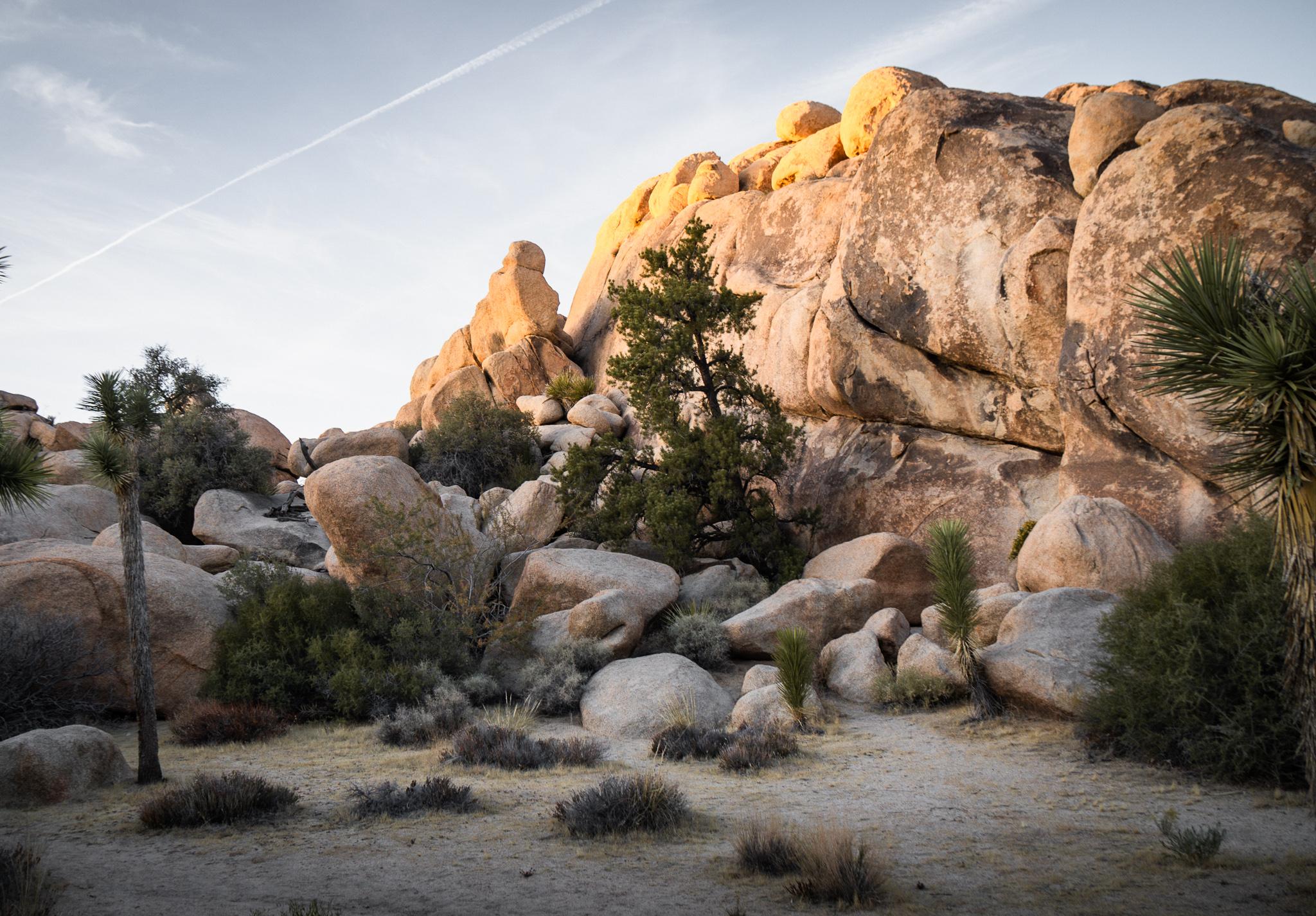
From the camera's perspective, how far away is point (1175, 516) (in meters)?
14.8

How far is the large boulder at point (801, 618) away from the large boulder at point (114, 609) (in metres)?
8.33

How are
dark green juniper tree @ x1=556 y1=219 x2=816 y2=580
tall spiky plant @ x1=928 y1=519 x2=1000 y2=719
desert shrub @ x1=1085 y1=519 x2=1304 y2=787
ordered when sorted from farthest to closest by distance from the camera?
dark green juniper tree @ x1=556 y1=219 x2=816 y2=580, tall spiky plant @ x1=928 y1=519 x2=1000 y2=719, desert shrub @ x1=1085 y1=519 x2=1304 y2=787

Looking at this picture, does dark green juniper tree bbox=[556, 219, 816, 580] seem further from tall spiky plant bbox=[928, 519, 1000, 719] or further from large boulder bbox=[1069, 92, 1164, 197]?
tall spiky plant bbox=[928, 519, 1000, 719]

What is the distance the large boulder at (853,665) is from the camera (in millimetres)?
12562

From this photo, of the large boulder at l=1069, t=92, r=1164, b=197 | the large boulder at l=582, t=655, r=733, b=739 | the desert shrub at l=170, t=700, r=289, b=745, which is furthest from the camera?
the large boulder at l=1069, t=92, r=1164, b=197

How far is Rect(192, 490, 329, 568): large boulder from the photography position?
71.2 ft

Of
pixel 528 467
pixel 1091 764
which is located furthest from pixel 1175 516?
pixel 528 467

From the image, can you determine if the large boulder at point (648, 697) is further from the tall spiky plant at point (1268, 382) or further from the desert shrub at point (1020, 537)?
the desert shrub at point (1020, 537)

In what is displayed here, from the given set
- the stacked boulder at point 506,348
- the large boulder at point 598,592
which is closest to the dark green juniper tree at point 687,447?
the large boulder at point 598,592

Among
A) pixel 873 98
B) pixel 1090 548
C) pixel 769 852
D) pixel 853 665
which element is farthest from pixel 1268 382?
pixel 873 98

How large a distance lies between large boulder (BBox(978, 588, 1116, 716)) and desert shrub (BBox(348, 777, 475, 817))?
22.0 feet

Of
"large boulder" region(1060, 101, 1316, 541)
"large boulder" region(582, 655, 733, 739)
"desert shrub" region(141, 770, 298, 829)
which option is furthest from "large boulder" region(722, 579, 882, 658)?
"desert shrub" region(141, 770, 298, 829)

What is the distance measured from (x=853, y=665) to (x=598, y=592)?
4842 mm

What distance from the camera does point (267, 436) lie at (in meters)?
32.8
